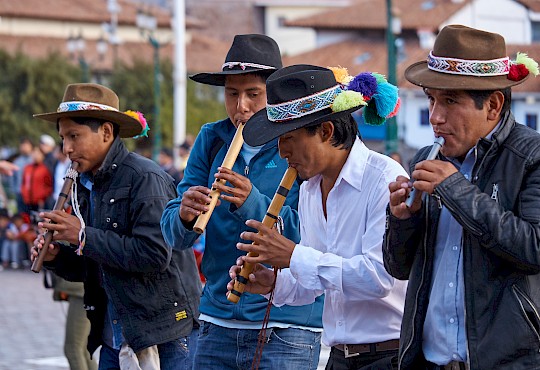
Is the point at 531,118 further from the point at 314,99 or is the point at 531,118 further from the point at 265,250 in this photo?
the point at 265,250

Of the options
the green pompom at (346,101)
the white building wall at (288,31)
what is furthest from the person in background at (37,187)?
the white building wall at (288,31)

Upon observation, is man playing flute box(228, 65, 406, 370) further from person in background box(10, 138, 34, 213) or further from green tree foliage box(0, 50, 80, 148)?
green tree foliage box(0, 50, 80, 148)

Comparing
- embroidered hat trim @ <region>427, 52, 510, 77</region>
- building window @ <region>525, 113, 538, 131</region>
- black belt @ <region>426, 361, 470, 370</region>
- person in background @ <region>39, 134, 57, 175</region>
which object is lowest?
building window @ <region>525, 113, 538, 131</region>

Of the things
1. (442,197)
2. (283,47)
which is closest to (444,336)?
(442,197)

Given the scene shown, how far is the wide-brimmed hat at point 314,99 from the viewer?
431 cm

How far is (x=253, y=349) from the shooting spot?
5.08m

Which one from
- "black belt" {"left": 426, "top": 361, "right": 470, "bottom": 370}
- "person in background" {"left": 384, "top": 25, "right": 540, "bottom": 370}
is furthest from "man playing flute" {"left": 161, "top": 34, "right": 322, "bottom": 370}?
"black belt" {"left": 426, "top": 361, "right": 470, "bottom": 370}

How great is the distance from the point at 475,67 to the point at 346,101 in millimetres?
583

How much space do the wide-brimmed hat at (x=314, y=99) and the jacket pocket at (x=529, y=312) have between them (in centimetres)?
98

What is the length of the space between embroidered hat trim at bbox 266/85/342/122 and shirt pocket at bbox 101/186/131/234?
1573 mm

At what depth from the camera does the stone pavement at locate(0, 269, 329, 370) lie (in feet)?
33.5

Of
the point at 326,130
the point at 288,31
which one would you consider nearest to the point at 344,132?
the point at 326,130

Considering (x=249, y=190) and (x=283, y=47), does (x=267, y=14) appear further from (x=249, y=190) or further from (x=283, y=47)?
(x=249, y=190)

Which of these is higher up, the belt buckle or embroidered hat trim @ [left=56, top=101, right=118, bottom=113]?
embroidered hat trim @ [left=56, top=101, right=118, bottom=113]
